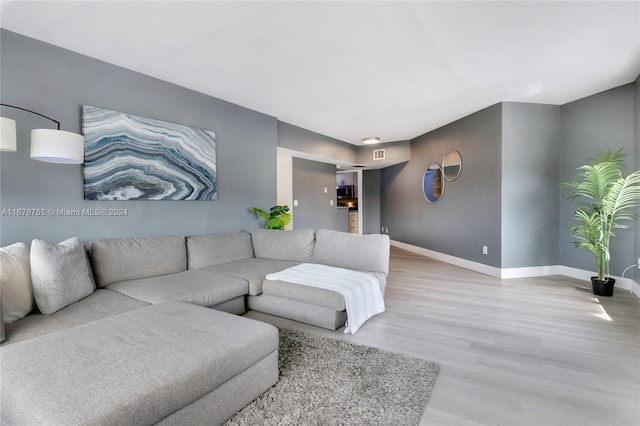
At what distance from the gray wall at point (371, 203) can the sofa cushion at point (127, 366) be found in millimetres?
6961

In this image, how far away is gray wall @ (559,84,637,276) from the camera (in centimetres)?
367

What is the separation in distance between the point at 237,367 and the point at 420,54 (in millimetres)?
2942

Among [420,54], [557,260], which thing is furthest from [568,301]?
[420,54]

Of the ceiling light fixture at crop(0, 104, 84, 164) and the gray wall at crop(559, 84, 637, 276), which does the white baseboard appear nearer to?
the gray wall at crop(559, 84, 637, 276)

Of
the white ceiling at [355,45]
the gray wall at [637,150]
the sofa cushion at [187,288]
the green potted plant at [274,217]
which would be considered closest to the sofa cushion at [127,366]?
the sofa cushion at [187,288]

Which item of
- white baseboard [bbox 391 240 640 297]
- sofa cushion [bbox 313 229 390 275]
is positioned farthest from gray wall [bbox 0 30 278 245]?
white baseboard [bbox 391 240 640 297]

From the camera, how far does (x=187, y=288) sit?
2.47 meters

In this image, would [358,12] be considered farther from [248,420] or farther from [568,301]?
[568,301]

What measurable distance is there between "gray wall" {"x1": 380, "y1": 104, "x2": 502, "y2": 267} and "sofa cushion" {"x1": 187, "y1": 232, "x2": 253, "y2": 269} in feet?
11.8

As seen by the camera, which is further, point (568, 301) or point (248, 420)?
point (568, 301)

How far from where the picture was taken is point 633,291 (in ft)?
11.7

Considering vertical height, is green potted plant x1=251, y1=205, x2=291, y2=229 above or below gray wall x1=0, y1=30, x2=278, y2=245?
below

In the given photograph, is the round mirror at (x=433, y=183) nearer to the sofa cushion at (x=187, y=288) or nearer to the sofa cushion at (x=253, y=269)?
the sofa cushion at (x=253, y=269)

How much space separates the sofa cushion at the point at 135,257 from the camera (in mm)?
2572
